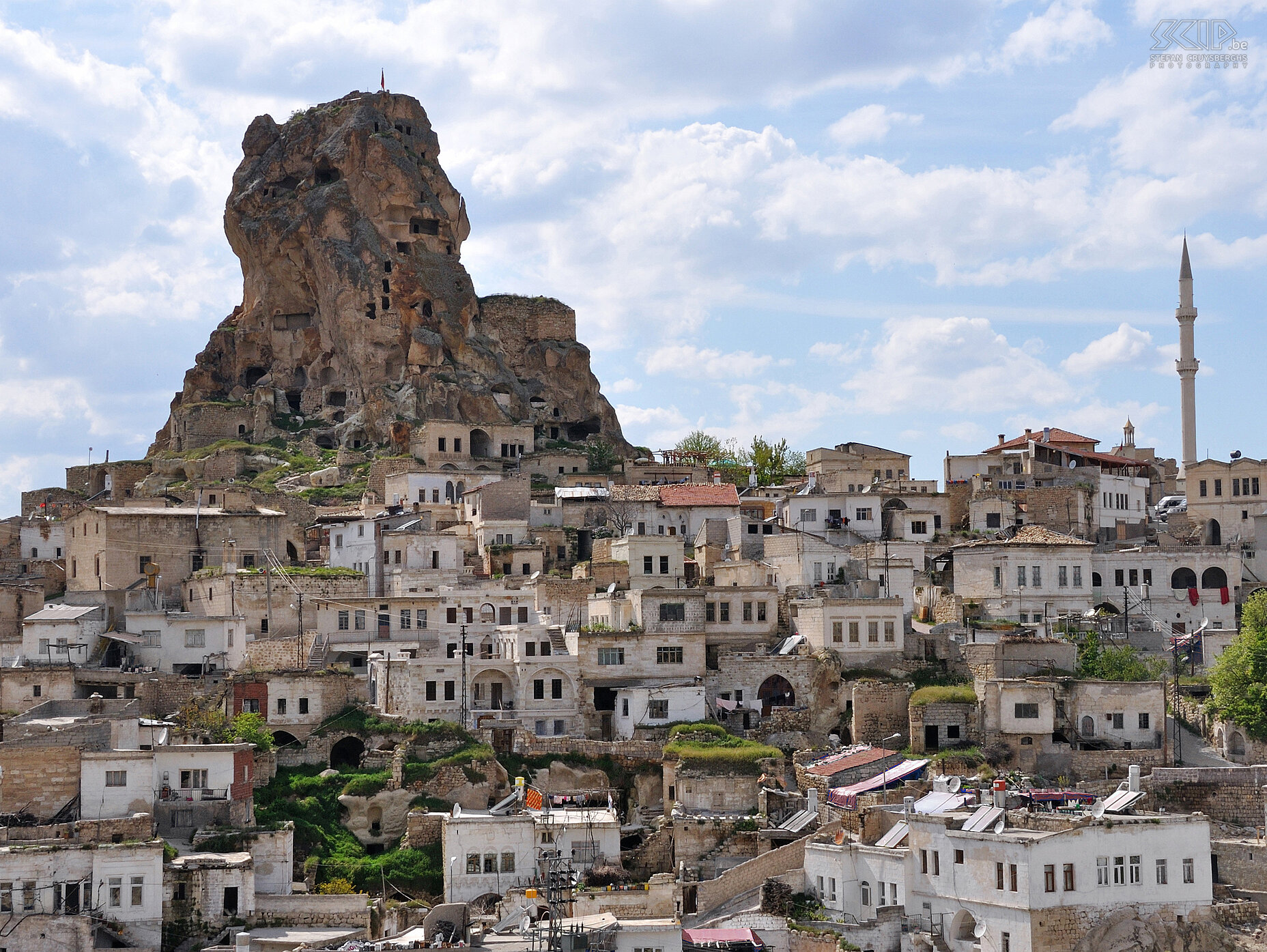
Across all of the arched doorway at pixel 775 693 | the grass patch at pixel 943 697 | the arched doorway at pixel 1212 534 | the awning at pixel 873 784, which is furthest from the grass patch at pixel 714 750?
the arched doorway at pixel 1212 534

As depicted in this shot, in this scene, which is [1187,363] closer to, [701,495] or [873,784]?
[701,495]

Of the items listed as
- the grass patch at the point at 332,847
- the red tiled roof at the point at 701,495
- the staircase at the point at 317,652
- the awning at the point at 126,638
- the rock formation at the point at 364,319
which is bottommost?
the grass patch at the point at 332,847

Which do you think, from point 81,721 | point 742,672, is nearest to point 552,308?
point 742,672

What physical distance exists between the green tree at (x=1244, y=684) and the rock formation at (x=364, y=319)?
135 ft

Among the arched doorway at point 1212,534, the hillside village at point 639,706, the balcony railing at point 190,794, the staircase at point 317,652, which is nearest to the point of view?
the hillside village at point 639,706

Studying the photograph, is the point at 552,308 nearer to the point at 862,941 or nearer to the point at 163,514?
the point at 163,514

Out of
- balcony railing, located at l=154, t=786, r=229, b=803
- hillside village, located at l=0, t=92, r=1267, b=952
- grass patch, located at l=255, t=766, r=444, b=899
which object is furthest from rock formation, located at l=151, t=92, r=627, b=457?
balcony railing, located at l=154, t=786, r=229, b=803

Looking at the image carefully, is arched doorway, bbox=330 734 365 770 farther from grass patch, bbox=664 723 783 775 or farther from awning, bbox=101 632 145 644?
grass patch, bbox=664 723 783 775

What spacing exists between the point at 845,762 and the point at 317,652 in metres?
18.1

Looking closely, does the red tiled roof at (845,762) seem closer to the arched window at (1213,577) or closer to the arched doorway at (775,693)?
the arched doorway at (775,693)

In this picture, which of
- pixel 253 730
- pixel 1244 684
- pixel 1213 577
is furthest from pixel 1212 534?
pixel 253 730

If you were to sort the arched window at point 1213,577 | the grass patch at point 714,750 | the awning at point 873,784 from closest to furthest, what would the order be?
the awning at point 873,784
the grass patch at point 714,750
the arched window at point 1213,577

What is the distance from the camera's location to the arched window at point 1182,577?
6256 centimetres

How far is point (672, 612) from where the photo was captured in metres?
56.7
